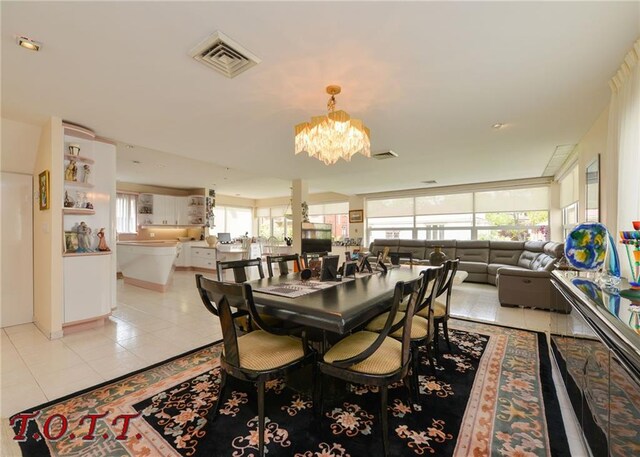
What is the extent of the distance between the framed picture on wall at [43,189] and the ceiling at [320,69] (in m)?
0.65

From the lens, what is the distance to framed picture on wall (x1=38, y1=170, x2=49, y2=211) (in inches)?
122

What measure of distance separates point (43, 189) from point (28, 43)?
81.6 inches

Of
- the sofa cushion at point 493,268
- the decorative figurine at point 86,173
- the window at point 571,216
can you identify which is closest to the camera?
the decorative figurine at point 86,173

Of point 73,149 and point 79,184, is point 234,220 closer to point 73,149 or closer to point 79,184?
point 79,184

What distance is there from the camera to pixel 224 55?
194 centimetres

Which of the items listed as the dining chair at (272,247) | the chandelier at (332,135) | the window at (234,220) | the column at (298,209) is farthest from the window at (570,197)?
the window at (234,220)

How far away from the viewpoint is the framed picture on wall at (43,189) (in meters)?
3.11

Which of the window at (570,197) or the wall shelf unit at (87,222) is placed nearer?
the wall shelf unit at (87,222)

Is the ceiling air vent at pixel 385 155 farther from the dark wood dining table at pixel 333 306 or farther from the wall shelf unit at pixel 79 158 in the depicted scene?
the wall shelf unit at pixel 79 158

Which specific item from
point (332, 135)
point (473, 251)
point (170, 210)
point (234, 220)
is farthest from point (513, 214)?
point (170, 210)

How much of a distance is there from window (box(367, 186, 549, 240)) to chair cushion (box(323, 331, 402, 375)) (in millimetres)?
6937

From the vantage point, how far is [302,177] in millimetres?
6086

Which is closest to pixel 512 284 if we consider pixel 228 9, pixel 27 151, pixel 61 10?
pixel 228 9

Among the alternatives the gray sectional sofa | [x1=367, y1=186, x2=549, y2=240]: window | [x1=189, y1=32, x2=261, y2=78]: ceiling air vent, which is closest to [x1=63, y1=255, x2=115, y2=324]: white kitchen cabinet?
[x1=189, y1=32, x2=261, y2=78]: ceiling air vent
